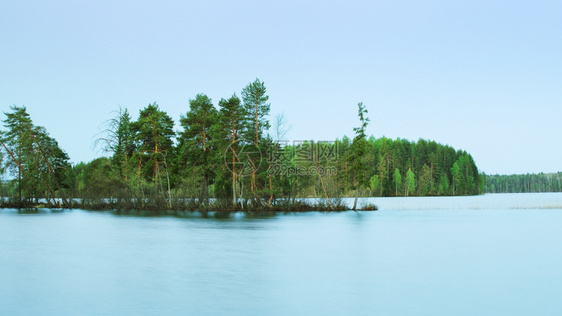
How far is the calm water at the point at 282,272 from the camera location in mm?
11789

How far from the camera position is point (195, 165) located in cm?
5081

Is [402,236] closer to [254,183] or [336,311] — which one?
[336,311]

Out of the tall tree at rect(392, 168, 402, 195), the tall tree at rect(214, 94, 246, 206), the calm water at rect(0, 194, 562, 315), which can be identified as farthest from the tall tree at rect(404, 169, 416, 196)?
the calm water at rect(0, 194, 562, 315)

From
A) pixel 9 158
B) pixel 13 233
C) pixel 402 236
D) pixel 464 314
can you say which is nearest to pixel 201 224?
pixel 13 233

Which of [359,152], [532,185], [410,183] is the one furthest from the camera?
[532,185]

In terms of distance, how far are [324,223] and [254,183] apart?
37.3ft

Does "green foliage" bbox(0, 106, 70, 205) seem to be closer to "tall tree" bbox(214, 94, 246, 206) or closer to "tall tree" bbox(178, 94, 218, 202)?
"tall tree" bbox(178, 94, 218, 202)

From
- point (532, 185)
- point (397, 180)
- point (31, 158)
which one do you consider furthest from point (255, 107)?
point (532, 185)

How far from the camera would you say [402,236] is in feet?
87.6

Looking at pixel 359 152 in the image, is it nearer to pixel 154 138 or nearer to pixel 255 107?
pixel 255 107

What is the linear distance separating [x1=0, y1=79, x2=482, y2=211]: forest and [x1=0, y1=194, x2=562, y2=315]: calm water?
586 inches

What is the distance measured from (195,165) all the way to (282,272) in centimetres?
3594

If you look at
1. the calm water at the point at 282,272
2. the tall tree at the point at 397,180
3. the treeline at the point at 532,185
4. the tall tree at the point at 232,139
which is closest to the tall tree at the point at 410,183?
the tall tree at the point at 397,180

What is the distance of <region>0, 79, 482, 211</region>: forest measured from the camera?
44.2 meters
